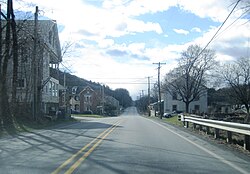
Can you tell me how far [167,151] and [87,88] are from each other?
4155 inches

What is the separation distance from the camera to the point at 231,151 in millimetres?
13734

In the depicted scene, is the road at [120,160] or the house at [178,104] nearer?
the road at [120,160]

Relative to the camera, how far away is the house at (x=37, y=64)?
3319 centimetres

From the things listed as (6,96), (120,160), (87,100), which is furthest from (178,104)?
(120,160)

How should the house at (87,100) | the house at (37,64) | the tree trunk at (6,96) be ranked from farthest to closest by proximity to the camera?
1. the house at (87,100)
2. the house at (37,64)
3. the tree trunk at (6,96)

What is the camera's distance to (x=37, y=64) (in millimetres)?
35625

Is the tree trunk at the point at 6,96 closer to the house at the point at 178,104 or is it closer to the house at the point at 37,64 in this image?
the house at the point at 37,64

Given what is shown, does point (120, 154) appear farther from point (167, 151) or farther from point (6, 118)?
point (6, 118)

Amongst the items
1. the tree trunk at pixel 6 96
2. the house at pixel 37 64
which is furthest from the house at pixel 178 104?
the tree trunk at pixel 6 96

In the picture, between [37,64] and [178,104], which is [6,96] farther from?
[178,104]

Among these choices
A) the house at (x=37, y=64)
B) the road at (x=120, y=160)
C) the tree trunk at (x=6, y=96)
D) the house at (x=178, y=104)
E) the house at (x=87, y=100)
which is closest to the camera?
the road at (x=120, y=160)

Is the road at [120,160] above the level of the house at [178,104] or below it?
below

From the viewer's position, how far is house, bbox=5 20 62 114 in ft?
109

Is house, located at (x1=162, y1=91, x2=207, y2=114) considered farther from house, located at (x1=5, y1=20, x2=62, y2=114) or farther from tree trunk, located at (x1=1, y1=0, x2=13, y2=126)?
tree trunk, located at (x1=1, y1=0, x2=13, y2=126)
